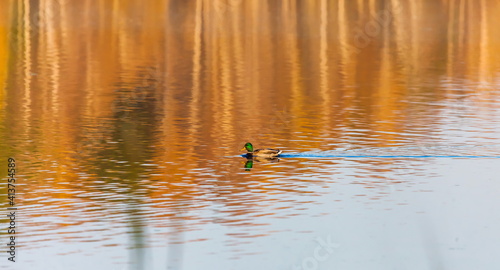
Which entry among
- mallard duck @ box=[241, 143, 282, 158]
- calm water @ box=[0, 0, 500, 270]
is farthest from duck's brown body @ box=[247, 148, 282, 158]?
calm water @ box=[0, 0, 500, 270]

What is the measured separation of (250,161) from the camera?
22781 mm

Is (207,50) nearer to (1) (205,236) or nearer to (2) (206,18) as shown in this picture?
(2) (206,18)

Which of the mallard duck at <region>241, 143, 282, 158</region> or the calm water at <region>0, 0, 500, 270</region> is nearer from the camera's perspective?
the calm water at <region>0, 0, 500, 270</region>

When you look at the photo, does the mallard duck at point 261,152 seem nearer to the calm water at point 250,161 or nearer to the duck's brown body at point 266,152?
the duck's brown body at point 266,152

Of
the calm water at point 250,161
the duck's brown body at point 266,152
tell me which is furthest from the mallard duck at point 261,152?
the calm water at point 250,161

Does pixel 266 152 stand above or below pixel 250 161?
above

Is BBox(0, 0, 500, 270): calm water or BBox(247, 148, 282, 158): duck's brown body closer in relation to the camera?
BBox(0, 0, 500, 270): calm water

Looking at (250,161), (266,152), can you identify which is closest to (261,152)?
(266,152)

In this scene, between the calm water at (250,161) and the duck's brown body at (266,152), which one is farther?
the duck's brown body at (266,152)

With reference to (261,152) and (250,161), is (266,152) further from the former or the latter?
(250,161)

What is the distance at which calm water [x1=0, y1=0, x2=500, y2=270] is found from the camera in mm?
15781

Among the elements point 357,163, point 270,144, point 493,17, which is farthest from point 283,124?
point 493,17

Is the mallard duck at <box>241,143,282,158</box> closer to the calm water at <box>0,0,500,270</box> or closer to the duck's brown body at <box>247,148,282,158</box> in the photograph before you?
the duck's brown body at <box>247,148,282,158</box>

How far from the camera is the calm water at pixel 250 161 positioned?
15.8m
